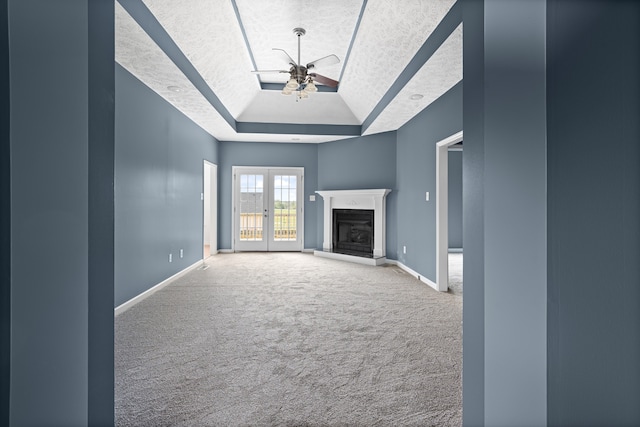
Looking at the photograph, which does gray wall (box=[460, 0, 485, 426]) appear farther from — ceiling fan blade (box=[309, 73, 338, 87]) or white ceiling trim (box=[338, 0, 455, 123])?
ceiling fan blade (box=[309, 73, 338, 87])

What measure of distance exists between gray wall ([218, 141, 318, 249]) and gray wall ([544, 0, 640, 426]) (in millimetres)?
6605

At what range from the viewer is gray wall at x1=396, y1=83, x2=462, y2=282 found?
4.28m

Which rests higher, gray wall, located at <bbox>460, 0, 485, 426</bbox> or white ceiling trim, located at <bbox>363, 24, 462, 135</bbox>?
white ceiling trim, located at <bbox>363, 24, 462, 135</bbox>

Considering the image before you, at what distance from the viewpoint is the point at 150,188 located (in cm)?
423

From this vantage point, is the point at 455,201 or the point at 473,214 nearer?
the point at 473,214

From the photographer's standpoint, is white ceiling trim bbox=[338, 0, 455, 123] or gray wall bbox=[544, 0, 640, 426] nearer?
gray wall bbox=[544, 0, 640, 426]

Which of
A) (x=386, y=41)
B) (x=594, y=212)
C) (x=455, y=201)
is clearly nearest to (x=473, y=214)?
(x=594, y=212)

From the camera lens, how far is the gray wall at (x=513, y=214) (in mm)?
1268

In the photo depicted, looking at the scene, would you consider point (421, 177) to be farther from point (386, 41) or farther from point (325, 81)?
point (325, 81)

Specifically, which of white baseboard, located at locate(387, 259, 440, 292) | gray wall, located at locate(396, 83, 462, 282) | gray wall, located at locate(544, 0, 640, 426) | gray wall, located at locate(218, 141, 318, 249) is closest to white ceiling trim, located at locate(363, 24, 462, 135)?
gray wall, located at locate(396, 83, 462, 282)

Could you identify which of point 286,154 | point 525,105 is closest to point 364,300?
point 525,105

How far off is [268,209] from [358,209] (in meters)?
2.18

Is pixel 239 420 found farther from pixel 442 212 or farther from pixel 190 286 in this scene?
pixel 442 212
